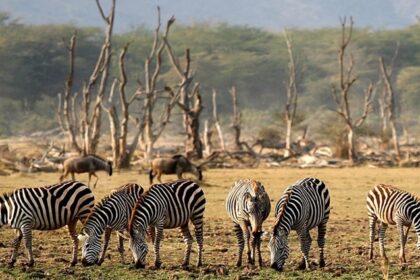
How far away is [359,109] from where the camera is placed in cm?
7462

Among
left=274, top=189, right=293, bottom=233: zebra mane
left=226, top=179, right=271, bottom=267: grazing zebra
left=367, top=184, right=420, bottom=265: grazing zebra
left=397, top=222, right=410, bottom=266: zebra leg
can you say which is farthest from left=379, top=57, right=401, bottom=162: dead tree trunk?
left=274, top=189, right=293, bottom=233: zebra mane

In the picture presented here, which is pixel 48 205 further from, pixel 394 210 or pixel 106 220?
pixel 394 210

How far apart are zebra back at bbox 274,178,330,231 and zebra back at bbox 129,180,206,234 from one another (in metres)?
1.17

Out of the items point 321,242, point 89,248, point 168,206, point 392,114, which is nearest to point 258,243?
point 321,242

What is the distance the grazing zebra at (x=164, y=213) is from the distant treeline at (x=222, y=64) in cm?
4719

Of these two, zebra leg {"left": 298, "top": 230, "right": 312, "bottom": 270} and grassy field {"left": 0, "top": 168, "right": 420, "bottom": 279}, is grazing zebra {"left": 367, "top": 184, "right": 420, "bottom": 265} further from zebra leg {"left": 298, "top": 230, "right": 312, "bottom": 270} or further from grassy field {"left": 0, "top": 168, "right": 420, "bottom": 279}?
zebra leg {"left": 298, "top": 230, "right": 312, "bottom": 270}

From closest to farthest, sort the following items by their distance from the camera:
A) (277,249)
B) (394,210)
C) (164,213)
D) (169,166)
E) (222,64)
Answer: (277,249), (164,213), (394,210), (169,166), (222,64)

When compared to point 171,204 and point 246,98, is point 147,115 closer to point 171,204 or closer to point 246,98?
point 171,204

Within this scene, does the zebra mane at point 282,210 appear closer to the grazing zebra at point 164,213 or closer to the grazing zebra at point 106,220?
the grazing zebra at point 164,213

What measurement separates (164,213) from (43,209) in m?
1.61

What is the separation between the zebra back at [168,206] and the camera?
39.5 ft

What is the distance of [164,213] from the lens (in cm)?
1245

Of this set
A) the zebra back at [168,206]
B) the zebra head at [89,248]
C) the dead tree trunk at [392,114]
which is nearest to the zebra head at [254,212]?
the zebra back at [168,206]

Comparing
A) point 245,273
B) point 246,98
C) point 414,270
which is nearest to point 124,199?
point 245,273
